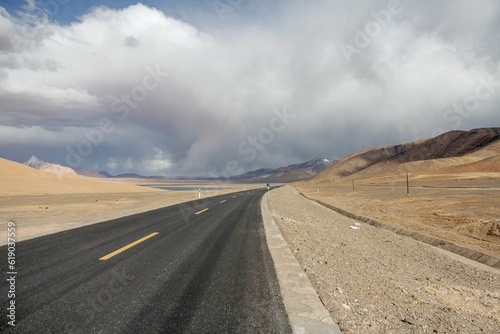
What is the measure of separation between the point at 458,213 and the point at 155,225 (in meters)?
22.2

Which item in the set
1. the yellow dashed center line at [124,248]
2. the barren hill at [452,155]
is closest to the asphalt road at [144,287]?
the yellow dashed center line at [124,248]

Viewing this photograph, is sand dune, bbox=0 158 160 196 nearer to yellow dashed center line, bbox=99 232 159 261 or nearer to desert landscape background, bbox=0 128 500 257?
desert landscape background, bbox=0 128 500 257

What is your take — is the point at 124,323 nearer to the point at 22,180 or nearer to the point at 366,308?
the point at 366,308

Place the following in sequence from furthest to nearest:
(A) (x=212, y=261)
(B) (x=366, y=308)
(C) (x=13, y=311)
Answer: (A) (x=212, y=261), (B) (x=366, y=308), (C) (x=13, y=311)

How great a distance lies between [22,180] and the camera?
78.2 meters

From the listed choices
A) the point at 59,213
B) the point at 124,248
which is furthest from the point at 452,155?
the point at 124,248

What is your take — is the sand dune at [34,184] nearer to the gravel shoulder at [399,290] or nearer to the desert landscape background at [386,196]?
the desert landscape background at [386,196]

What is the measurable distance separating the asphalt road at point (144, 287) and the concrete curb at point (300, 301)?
0.14m

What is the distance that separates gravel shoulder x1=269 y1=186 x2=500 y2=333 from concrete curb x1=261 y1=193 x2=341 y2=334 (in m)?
0.18

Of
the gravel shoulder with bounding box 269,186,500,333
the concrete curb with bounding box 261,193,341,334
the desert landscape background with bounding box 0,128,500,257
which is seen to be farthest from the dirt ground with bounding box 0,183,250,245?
the gravel shoulder with bounding box 269,186,500,333

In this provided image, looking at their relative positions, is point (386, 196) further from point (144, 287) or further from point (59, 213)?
point (144, 287)

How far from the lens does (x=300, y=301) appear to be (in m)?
4.81

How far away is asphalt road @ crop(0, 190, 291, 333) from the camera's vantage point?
4.07 meters

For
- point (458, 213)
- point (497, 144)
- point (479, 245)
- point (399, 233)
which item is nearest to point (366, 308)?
point (479, 245)
